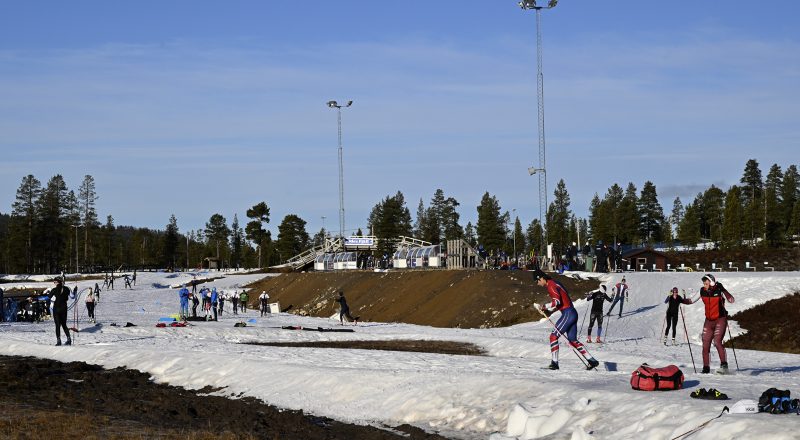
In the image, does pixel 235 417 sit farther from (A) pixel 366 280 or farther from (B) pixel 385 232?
(B) pixel 385 232

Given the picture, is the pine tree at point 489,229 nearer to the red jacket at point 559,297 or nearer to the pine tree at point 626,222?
the pine tree at point 626,222

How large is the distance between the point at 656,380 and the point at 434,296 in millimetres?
39533

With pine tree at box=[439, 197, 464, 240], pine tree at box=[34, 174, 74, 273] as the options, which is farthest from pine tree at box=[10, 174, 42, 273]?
pine tree at box=[439, 197, 464, 240]

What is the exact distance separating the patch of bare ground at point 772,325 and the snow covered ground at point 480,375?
122 centimetres

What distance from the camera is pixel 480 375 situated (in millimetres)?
19266

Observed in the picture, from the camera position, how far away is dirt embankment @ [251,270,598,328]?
154ft

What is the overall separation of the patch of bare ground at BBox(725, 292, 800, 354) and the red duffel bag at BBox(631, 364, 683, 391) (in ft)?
55.0

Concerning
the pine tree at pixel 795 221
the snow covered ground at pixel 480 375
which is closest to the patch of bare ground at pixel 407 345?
the snow covered ground at pixel 480 375

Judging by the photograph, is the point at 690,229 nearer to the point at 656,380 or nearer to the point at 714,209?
the point at 714,209

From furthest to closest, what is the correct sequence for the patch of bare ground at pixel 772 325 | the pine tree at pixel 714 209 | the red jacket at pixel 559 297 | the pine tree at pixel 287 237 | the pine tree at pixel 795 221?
the pine tree at pixel 287 237 → the pine tree at pixel 714 209 → the pine tree at pixel 795 221 → the patch of bare ground at pixel 772 325 → the red jacket at pixel 559 297

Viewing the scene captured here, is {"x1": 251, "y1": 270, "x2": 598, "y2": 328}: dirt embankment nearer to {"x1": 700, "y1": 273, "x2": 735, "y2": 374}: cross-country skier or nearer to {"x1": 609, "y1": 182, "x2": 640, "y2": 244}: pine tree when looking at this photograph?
{"x1": 700, "y1": 273, "x2": 735, "y2": 374}: cross-country skier

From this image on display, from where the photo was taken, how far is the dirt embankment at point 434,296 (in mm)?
47031

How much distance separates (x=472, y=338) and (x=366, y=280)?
36.5m

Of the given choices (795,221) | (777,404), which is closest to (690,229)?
(795,221)
